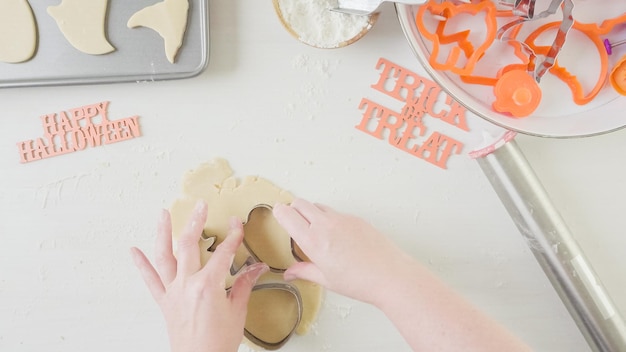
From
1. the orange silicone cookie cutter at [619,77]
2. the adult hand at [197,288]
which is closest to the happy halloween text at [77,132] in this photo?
the adult hand at [197,288]

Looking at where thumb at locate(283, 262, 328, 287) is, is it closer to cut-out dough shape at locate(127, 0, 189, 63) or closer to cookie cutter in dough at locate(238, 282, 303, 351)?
cookie cutter in dough at locate(238, 282, 303, 351)

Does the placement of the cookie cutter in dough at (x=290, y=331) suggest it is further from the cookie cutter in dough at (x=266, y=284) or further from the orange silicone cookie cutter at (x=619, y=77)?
the orange silicone cookie cutter at (x=619, y=77)

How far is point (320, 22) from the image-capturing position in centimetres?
66

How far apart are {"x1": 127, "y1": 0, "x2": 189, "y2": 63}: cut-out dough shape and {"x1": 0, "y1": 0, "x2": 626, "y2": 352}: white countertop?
0.04 metres

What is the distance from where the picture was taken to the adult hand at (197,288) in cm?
60

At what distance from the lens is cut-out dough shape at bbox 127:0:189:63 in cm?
66

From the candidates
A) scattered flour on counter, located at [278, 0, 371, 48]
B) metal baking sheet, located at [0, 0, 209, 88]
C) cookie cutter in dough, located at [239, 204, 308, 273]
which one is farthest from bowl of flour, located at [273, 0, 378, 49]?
cookie cutter in dough, located at [239, 204, 308, 273]

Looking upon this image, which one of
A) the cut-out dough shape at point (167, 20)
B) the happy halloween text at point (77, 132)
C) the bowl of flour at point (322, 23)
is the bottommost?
the bowl of flour at point (322, 23)

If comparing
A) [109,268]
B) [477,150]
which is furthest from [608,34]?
[109,268]

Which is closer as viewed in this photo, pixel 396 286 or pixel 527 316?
pixel 396 286

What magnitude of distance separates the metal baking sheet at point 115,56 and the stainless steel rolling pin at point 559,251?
0.38 meters

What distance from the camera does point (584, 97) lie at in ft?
2.16

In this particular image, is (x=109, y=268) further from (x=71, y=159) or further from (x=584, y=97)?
(x=584, y=97)

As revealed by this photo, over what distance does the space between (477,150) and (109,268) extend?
18.4 inches
